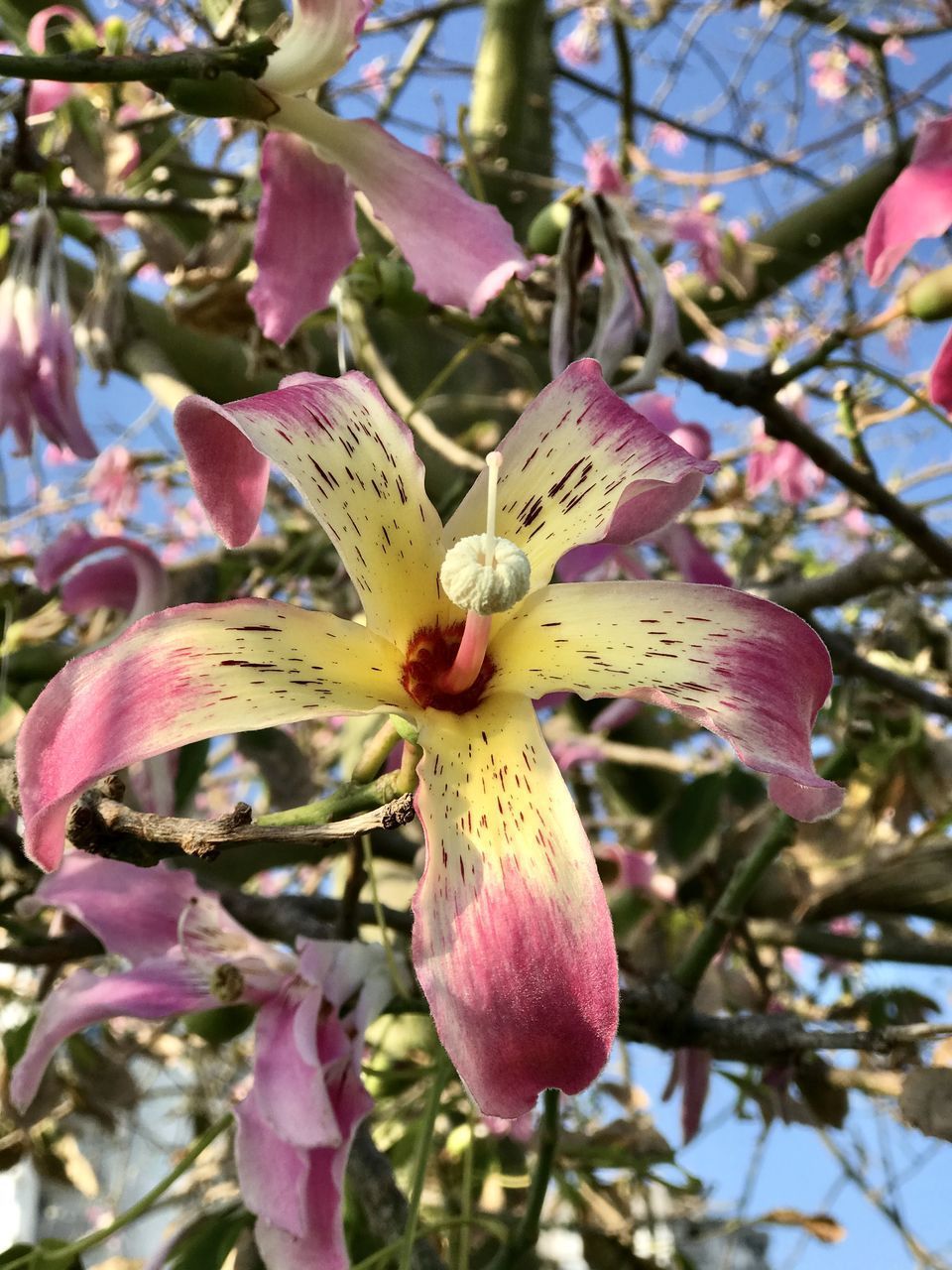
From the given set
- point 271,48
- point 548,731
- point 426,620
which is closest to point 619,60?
point 548,731

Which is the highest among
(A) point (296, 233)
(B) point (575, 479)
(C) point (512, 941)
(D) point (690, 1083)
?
(A) point (296, 233)

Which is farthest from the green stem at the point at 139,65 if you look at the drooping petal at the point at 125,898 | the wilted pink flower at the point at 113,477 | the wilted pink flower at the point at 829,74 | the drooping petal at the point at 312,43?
the wilted pink flower at the point at 829,74

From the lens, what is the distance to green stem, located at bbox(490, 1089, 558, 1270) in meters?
0.54

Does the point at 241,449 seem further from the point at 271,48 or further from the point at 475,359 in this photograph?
the point at 475,359

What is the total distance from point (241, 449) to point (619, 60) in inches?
66.9

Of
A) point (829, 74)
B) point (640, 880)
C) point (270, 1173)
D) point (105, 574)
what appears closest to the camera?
point (270, 1173)

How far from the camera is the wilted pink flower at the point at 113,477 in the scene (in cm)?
167

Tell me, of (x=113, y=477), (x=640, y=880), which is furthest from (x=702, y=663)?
(x=113, y=477)

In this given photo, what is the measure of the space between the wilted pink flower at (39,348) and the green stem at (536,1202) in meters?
0.46

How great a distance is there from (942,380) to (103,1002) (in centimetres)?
50

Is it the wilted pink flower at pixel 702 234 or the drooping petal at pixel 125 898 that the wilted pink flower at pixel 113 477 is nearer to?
the wilted pink flower at pixel 702 234

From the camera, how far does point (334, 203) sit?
0.57 m

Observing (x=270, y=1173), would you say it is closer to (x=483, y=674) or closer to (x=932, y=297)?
(x=483, y=674)

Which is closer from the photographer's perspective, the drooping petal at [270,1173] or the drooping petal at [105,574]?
the drooping petal at [270,1173]
